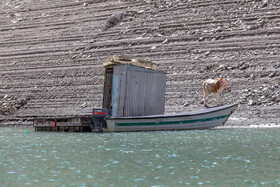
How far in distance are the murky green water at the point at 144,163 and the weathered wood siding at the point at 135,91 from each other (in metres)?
6.45

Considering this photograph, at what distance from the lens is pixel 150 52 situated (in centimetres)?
3253

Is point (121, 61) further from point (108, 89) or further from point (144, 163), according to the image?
point (144, 163)

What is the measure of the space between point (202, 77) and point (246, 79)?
2.62 meters

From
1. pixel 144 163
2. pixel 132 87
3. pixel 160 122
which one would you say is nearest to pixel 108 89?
pixel 132 87

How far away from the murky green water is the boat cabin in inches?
255

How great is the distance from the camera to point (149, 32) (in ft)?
114

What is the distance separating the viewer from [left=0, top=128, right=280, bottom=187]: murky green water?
8750mm

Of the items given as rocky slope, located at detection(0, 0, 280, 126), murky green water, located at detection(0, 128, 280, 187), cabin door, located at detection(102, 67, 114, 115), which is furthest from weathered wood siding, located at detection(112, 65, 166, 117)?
murky green water, located at detection(0, 128, 280, 187)

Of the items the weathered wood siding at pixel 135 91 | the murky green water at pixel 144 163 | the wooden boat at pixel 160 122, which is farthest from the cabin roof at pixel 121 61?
the murky green water at pixel 144 163

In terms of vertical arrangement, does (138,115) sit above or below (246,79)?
below

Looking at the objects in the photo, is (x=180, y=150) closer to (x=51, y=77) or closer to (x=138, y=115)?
(x=138, y=115)

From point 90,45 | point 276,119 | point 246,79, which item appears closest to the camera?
point 276,119

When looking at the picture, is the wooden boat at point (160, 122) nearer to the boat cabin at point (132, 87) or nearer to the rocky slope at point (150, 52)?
the boat cabin at point (132, 87)

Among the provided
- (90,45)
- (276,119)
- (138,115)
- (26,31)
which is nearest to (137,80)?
(138,115)
